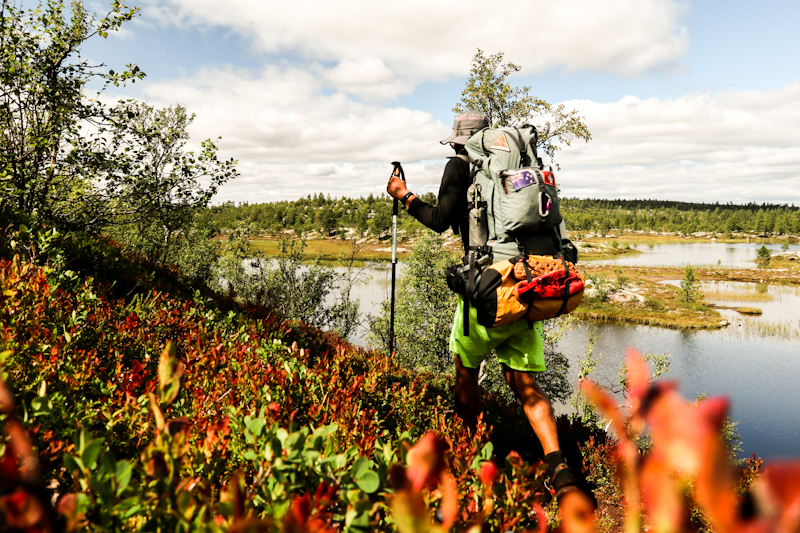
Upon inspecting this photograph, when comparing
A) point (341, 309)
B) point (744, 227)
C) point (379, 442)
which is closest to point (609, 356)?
point (341, 309)

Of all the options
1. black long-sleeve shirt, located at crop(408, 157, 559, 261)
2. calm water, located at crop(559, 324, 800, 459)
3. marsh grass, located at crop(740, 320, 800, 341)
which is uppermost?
black long-sleeve shirt, located at crop(408, 157, 559, 261)

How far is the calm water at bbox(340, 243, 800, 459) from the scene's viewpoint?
21.0 m

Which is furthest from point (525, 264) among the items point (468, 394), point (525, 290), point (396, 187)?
point (396, 187)

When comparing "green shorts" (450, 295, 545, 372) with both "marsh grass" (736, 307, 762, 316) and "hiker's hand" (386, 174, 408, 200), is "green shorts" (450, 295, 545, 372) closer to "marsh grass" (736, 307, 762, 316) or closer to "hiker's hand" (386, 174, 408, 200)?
"hiker's hand" (386, 174, 408, 200)

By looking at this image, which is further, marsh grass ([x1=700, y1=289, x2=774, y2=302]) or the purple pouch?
marsh grass ([x1=700, y1=289, x2=774, y2=302])

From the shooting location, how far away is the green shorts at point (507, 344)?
351 cm

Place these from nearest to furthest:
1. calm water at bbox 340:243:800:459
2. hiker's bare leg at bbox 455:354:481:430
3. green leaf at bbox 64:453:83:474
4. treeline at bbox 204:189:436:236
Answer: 1. green leaf at bbox 64:453:83:474
2. hiker's bare leg at bbox 455:354:481:430
3. calm water at bbox 340:243:800:459
4. treeline at bbox 204:189:436:236

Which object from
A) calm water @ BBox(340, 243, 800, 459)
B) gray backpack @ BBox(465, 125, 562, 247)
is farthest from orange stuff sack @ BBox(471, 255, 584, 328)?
calm water @ BBox(340, 243, 800, 459)

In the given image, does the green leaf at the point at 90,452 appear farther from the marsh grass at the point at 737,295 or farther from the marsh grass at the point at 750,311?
the marsh grass at the point at 737,295

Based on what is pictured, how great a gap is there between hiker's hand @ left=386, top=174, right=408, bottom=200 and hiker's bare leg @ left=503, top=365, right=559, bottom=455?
201cm

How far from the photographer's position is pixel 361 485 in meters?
1.23

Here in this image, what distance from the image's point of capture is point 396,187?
14.0 feet

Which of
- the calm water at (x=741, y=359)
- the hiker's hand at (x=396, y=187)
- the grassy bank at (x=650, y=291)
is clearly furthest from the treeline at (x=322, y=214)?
the hiker's hand at (x=396, y=187)

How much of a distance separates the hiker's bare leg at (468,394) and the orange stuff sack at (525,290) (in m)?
0.57
